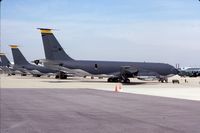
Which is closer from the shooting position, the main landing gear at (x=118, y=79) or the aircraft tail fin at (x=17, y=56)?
the main landing gear at (x=118, y=79)

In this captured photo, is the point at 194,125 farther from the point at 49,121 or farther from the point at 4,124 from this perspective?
the point at 4,124

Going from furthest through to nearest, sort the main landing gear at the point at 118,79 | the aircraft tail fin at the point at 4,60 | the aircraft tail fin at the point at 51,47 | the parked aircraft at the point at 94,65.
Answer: the aircraft tail fin at the point at 4,60 → the aircraft tail fin at the point at 51,47 → the parked aircraft at the point at 94,65 → the main landing gear at the point at 118,79

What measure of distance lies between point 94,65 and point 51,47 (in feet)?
23.6

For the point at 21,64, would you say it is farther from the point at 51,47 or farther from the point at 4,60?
the point at 51,47

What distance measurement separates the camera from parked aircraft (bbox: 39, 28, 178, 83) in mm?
62156

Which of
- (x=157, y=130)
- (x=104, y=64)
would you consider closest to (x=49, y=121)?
(x=157, y=130)

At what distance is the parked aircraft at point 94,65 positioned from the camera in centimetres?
6216

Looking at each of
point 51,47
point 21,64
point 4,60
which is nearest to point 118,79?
point 51,47

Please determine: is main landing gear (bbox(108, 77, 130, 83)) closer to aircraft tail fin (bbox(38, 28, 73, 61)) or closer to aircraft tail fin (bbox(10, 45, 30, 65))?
aircraft tail fin (bbox(38, 28, 73, 61))

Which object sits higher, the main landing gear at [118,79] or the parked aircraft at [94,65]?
the parked aircraft at [94,65]

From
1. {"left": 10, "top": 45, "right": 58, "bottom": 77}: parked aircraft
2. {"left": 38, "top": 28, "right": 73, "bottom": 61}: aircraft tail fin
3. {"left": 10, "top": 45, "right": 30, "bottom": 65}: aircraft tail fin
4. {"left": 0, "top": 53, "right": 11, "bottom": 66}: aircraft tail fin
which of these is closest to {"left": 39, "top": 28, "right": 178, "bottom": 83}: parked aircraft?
{"left": 38, "top": 28, "right": 73, "bottom": 61}: aircraft tail fin

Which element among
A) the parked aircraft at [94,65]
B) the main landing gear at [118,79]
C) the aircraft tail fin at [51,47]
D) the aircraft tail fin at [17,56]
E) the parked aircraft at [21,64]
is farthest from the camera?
the aircraft tail fin at [17,56]

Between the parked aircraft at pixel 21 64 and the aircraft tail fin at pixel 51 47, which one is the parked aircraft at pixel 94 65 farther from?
the parked aircraft at pixel 21 64

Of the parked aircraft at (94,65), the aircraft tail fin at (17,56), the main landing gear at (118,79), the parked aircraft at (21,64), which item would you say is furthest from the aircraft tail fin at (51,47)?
the aircraft tail fin at (17,56)
